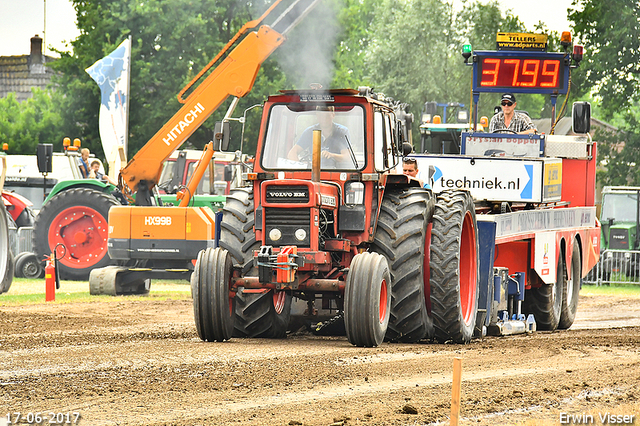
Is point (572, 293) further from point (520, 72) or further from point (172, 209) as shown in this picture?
point (172, 209)

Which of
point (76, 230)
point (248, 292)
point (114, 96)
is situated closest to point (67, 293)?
point (76, 230)

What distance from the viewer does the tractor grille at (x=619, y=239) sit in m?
26.5

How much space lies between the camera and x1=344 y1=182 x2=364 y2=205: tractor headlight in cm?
989

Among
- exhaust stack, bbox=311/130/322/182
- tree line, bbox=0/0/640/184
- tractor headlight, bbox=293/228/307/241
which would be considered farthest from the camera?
tree line, bbox=0/0/640/184

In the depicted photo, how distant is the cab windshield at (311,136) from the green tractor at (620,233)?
16.4 meters

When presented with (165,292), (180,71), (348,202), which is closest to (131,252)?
(165,292)

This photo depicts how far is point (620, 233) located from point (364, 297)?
750 inches

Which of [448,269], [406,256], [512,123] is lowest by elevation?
[448,269]

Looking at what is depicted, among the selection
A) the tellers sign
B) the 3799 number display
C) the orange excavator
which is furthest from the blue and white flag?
the 3799 number display

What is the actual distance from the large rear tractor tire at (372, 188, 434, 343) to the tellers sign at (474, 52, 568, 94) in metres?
5.55

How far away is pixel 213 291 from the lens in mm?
9594

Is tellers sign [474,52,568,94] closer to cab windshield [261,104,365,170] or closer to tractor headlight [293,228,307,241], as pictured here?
cab windshield [261,104,365,170]

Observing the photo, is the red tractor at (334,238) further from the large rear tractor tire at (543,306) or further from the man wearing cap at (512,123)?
the man wearing cap at (512,123)

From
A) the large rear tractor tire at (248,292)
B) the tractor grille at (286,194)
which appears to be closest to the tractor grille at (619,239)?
the large rear tractor tire at (248,292)
